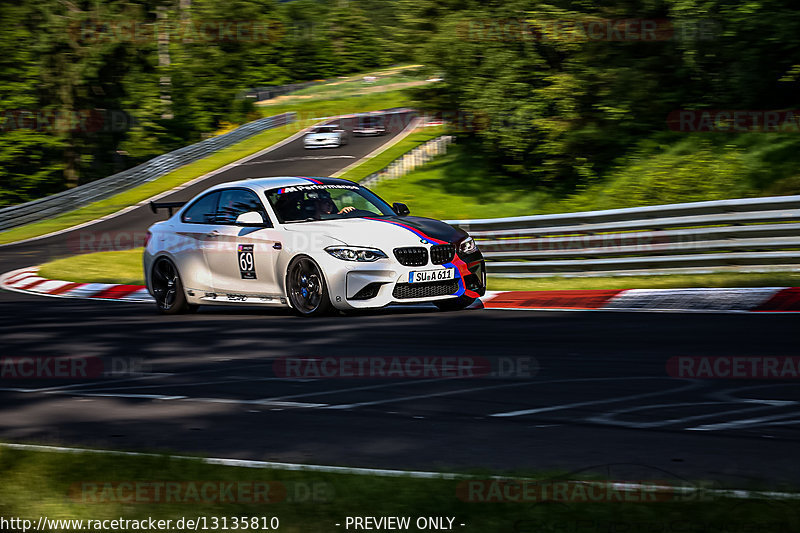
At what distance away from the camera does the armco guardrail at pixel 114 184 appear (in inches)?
1467

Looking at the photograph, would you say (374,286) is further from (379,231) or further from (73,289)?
(73,289)

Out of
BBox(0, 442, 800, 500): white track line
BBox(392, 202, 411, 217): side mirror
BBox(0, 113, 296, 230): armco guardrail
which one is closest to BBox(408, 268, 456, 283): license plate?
BBox(392, 202, 411, 217): side mirror

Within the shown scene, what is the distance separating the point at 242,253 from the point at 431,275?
2.24 meters

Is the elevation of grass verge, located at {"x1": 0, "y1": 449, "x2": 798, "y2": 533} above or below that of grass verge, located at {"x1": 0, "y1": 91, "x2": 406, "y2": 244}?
above

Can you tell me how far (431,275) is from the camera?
36.7ft

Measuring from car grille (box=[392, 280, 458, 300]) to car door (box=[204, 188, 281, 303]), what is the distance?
4.69 feet

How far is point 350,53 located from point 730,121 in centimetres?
7263

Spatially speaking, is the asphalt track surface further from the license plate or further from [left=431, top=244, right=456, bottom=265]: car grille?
[left=431, top=244, right=456, bottom=265]: car grille

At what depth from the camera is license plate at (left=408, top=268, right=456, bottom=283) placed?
1105 cm

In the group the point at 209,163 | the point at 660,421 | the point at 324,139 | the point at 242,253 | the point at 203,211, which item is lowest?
the point at 209,163

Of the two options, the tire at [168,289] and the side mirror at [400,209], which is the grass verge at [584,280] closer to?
the side mirror at [400,209]

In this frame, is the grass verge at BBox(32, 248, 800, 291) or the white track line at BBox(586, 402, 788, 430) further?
the grass verge at BBox(32, 248, 800, 291)

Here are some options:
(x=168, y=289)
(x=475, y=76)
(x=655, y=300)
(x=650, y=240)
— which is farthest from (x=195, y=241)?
(x=475, y=76)

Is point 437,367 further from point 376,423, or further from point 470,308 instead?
point 470,308
